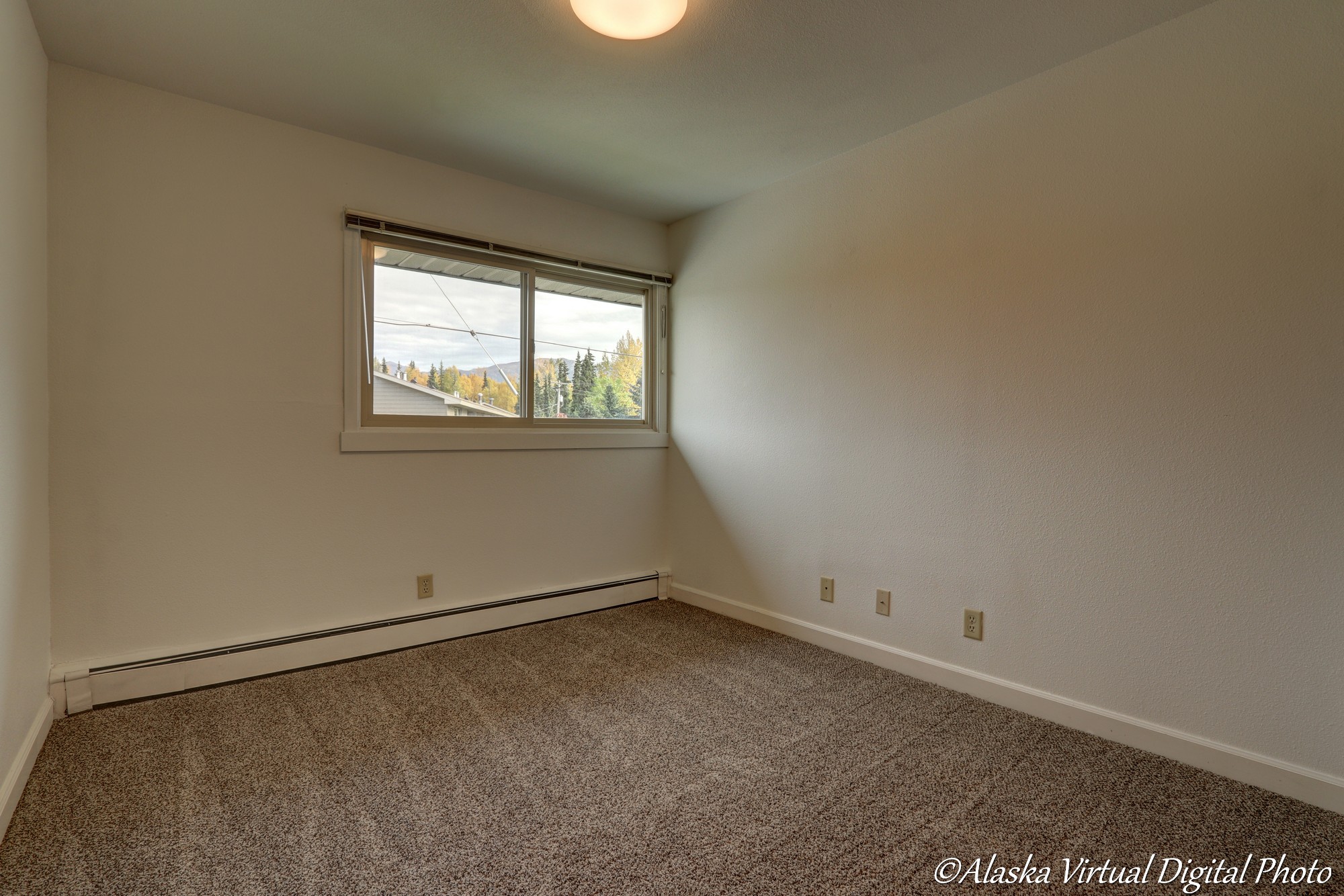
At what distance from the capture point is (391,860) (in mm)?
1501

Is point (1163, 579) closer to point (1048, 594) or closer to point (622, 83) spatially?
point (1048, 594)

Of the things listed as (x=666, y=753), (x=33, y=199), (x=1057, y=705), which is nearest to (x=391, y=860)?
(x=666, y=753)

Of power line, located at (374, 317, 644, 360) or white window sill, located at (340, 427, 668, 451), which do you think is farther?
power line, located at (374, 317, 644, 360)

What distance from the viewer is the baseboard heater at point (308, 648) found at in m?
2.29

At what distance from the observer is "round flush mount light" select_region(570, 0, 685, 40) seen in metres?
1.78

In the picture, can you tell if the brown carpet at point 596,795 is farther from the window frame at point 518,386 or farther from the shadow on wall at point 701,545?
the window frame at point 518,386

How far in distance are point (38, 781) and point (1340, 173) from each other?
3.86 meters

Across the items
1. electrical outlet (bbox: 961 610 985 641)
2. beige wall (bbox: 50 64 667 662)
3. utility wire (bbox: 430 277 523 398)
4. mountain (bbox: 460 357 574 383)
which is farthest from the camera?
mountain (bbox: 460 357 574 383)

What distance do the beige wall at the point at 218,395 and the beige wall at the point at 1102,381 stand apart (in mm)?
1764

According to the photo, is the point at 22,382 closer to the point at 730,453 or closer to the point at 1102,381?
the point at 730,453

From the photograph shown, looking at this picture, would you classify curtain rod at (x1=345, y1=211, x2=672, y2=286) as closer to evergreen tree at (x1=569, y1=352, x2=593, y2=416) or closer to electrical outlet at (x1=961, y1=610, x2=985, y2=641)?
evergreen tree at (x1=569, y1=352, x2=593, y2=416)

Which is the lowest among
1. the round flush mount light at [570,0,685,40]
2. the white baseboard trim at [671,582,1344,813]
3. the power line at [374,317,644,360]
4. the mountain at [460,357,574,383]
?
the white baseboard trim at [671,582,1344,813]

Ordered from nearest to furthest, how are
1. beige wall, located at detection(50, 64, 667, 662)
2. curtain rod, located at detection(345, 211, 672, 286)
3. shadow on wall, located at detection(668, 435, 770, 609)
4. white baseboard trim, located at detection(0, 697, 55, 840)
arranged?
white baseboard trim, located at detection(0, 697, 55, 840)
beige wall, located at detection(50, 64, 667, 662)
curtain rod, located at detection(345, 211, 672, 286)
shadow on wall, located at detection(668, 435, 770, 609)

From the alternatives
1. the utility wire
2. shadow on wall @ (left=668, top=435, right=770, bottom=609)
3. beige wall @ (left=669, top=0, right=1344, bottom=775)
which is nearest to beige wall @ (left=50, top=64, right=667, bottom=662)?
the utility wire
